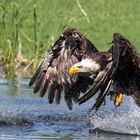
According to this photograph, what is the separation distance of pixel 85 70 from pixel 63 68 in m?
1.07

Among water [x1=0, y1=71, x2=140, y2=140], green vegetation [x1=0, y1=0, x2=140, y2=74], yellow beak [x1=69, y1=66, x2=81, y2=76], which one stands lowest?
water [x1=0, y1=71, x2=140, y2=140]

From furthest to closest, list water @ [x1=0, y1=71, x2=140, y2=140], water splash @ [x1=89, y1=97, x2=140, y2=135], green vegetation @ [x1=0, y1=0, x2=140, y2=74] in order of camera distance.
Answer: green vegetation @ [x1=0, y1=0, x2=140, y2=74] < water splash @ [x1=89, y1=97, x2=140, y2=135] < water @ [x1=0, y1=71, x2=140, y2=140]

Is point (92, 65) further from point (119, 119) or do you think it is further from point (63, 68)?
point (63, 68)

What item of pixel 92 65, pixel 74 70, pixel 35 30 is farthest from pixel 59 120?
pixel 35 30

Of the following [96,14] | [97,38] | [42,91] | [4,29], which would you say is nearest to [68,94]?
[42,91]

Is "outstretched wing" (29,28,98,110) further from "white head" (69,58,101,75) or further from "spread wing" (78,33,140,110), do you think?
"spread wing" (78,33,140,110)

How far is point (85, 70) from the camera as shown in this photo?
A: 12812 millimetres

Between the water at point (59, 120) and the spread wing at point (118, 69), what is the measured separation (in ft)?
1.55

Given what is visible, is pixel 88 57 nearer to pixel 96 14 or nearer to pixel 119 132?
pixel 119 132

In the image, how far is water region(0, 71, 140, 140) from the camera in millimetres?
12031

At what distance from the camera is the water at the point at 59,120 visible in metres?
12.0

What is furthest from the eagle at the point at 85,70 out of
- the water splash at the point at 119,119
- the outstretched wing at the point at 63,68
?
the water splash at the point at 119,119

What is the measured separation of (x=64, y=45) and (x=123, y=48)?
1.69 m

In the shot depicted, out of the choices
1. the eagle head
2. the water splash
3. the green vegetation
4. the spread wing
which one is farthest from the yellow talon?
the green vegetation
